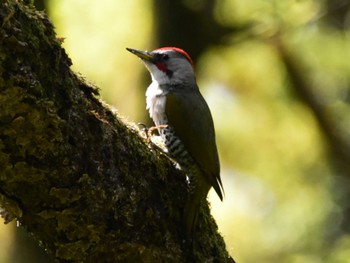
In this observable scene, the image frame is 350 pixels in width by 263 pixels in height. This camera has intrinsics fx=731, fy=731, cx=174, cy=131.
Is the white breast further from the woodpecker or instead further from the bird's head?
the bird's head

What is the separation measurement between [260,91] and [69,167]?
7.32m

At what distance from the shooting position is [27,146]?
9.09 feet

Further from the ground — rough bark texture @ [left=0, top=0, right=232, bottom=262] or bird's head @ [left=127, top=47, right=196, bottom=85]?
bird's head @ [left=127, top=47, right=196, bottom=85]

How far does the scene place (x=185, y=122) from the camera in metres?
4.59

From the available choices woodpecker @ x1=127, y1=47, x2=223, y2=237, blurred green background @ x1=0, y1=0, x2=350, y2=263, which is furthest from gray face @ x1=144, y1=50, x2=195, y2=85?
blurred green background @ x1=0, y1=0, x2=350, y2=263

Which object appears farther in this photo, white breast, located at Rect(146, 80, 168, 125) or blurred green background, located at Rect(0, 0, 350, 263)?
blurred green background, located at Rect(0, 0, 350, 263)

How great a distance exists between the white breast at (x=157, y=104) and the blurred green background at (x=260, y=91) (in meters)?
3.09

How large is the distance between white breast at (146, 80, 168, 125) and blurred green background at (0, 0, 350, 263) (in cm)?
309

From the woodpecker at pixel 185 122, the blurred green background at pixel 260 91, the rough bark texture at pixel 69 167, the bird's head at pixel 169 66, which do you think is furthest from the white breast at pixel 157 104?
the blurred green background at pixel 260 91

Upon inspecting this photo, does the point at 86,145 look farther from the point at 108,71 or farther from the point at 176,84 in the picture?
the point at 108,71

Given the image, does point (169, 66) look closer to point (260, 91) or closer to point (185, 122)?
point (185, 122)

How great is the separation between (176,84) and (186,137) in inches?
25.7

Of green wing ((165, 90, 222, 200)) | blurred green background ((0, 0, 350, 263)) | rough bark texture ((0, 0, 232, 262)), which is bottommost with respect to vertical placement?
rough bark texture ((0, 0, 232, 262))

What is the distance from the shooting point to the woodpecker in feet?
12.9
